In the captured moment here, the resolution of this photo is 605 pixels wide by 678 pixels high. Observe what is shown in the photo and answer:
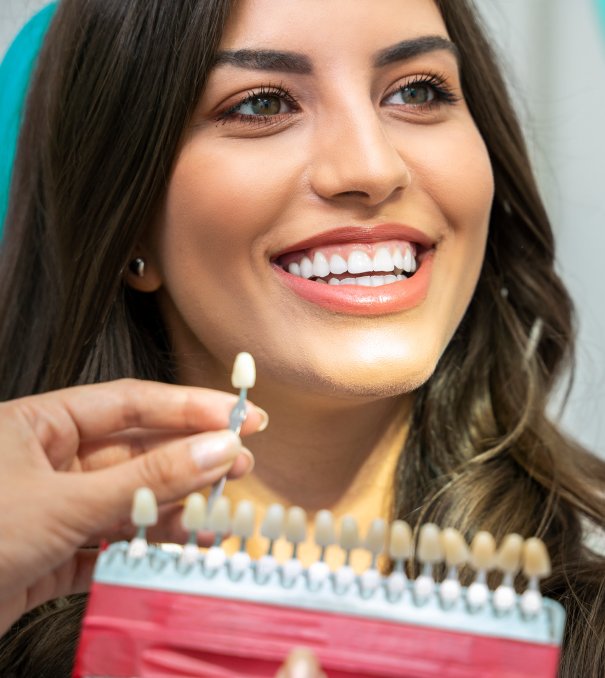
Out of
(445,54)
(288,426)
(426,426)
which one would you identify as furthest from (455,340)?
(445,54)

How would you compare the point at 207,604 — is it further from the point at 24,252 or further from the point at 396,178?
the point at 24,252

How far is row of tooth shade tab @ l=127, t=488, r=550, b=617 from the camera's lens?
0.71m

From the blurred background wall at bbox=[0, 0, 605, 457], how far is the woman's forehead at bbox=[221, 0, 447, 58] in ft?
2.70

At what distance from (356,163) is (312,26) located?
0.53 ft

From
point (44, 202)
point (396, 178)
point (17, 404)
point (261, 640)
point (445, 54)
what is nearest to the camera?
point (261, 640)

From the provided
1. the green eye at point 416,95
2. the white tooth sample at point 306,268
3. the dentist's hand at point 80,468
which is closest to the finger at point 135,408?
the dentist's hand at point 80,468

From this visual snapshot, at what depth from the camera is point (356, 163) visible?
1.00m

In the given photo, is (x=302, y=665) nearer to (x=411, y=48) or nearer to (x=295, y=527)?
(x=295, y=527)

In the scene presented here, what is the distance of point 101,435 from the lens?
36.0 inches

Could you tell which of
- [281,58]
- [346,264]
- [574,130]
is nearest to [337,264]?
[346,264]

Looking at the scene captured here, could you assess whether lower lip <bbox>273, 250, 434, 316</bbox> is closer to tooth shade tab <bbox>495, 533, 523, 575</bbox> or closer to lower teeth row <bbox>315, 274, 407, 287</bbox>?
lower teeth row <bbox>315, 274, 407, 287</bbox>

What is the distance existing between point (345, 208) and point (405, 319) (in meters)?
0.14

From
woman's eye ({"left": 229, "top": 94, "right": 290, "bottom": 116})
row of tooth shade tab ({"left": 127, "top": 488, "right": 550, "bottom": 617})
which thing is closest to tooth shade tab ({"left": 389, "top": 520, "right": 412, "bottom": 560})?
row of tooth shade tab ({"left": 127, "top": 488, "right": 550, "bottom": 617})

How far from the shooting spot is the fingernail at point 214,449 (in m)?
0.80
